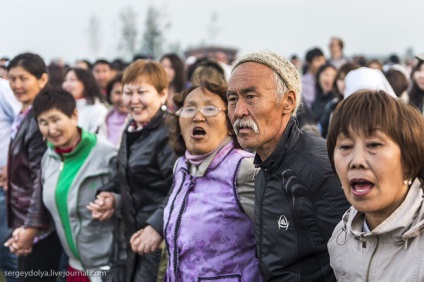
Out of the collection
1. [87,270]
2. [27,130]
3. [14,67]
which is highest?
[14,67]

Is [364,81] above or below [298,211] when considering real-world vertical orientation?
above

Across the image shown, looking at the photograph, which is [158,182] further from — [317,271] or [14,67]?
[14,67]

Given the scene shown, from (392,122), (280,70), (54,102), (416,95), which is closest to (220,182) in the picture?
(280,70)

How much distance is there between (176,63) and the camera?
8828 mm

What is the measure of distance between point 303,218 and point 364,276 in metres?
0.54

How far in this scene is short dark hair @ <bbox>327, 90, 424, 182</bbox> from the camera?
8.00ft

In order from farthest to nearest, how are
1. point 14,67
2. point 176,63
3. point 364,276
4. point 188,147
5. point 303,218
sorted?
1. point 176,63
2. point 14,67
3. point 188,147
4. point 303,218
5. point 364,276

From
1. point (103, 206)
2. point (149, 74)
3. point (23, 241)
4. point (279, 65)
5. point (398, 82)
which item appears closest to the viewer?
point (279, 65)

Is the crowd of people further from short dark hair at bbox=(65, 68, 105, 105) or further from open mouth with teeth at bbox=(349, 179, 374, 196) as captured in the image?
short dark hair at bbox=(65, 68, 105, 105)

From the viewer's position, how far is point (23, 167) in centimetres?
591

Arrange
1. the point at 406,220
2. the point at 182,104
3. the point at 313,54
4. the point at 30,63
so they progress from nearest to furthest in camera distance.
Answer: the point at 406,220 < the point at 182,104 < the point at 30,63 < the point at 313,54

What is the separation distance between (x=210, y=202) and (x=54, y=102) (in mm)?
2322

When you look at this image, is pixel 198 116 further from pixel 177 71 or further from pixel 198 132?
pixel 177 71

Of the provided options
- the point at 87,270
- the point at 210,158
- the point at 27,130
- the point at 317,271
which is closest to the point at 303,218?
the point at 317,271
